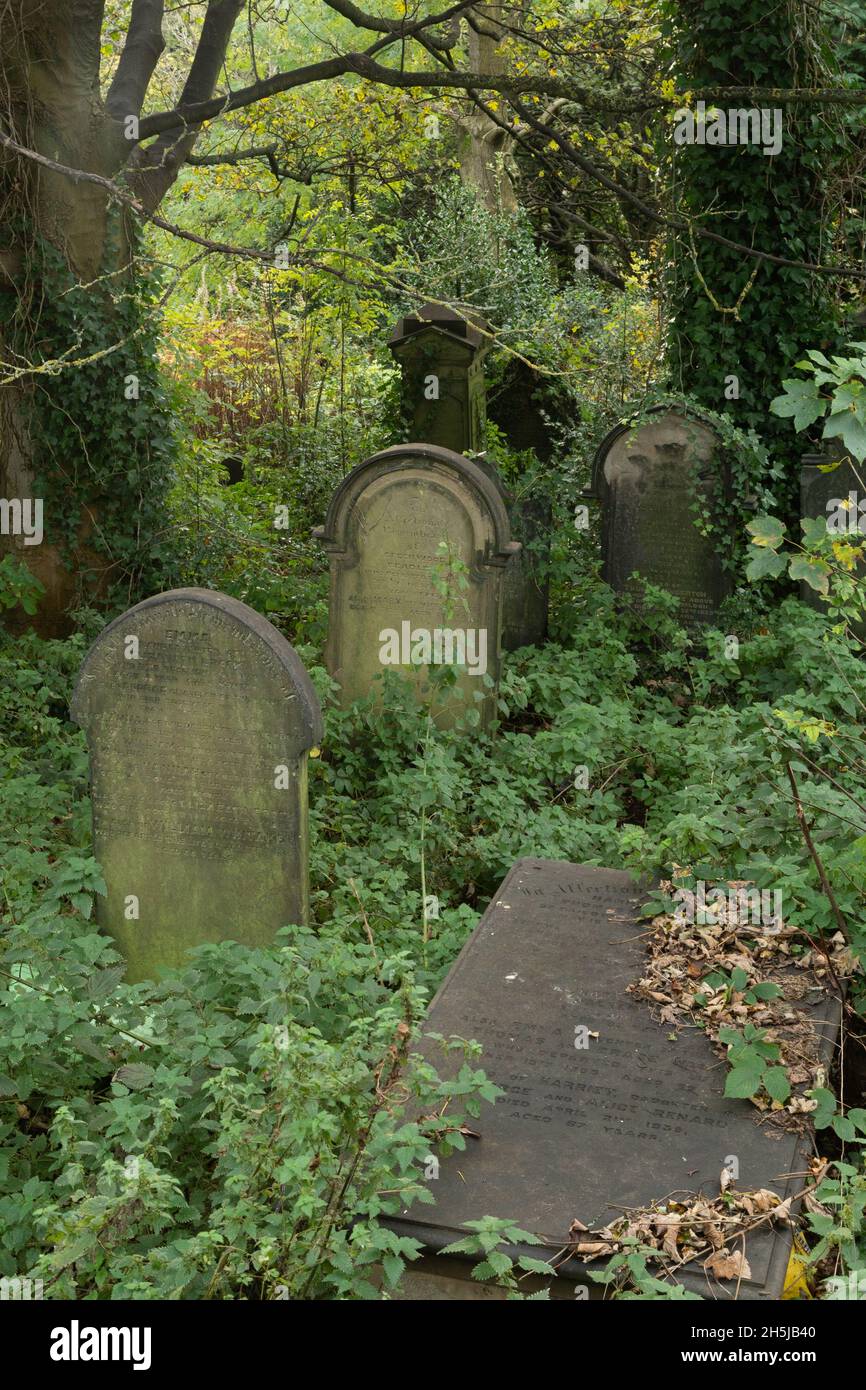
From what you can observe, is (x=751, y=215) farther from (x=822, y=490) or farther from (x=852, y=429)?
(x=852, y=429)

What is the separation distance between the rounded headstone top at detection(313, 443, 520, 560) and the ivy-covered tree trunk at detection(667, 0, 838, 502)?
2888 millimetres

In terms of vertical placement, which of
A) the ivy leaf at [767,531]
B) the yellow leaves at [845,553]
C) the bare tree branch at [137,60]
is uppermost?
the bare tree branch at [137,60]

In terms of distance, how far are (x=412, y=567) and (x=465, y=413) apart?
2758mm

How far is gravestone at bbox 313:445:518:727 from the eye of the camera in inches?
287

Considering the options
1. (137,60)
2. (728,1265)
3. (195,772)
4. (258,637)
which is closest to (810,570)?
(258,637)

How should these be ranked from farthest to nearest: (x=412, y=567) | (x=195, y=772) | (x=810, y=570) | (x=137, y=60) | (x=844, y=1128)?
1. (x=137, y=60)
2. (x=412, y=567)
3. (x=195, y=772)
4. (x=810, y=570)
5. (x=844, y=1128)

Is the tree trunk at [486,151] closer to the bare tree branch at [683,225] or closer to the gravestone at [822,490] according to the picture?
the bare tree branch at [683,225]

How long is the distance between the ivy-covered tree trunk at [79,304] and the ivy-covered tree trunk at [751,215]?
11.1 feet

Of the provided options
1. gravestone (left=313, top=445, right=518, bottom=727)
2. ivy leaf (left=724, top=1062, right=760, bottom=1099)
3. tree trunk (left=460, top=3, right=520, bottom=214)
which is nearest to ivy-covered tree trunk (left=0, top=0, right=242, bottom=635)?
gravestone (left=313, top=445, right=518, bottom=727)

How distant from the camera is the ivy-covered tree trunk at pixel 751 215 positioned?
9.30m

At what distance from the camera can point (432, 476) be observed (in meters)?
7.31

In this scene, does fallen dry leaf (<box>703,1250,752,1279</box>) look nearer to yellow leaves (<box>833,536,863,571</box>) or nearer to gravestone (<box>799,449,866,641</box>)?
yellow leaves (<box>833,536,863,571</box>)

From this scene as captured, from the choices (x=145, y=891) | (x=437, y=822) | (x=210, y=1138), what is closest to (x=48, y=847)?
(x=145, y=891)

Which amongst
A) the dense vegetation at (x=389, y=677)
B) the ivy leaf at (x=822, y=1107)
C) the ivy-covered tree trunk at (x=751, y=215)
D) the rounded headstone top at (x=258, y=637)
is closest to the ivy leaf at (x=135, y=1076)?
the dense vegetation at (x=389, y=677)
